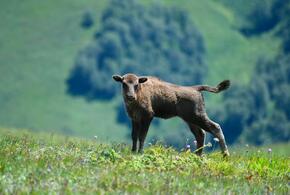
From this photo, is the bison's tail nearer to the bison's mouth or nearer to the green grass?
the bison's mouth

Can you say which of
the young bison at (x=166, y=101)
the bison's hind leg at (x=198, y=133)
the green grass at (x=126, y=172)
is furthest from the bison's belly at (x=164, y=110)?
the green grass at (x=126, y=172)

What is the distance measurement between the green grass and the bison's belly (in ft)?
7.33

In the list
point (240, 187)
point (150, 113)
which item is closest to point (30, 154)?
point (240, 187)

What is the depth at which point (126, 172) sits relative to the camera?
14.1m

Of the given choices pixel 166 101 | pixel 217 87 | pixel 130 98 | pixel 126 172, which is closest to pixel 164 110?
pixel 166 101

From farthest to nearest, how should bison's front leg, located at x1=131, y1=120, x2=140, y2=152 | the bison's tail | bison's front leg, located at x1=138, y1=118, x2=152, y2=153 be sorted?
the bison's tail, bison's front leg, located at x1=138, y1=118, x2=152, y2=153, bison's front leg, located at x1=131, y1=120, x2=140, y2=152

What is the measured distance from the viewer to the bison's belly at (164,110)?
20.0 meters

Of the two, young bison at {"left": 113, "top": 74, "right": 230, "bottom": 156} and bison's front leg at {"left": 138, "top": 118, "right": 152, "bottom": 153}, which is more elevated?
young bison at {"left": 113, "top": 74, "right": 230, "bottom": 156}

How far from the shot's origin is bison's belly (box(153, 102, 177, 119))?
65.6 feet

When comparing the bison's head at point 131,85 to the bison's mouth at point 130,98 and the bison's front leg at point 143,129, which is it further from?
the bison's front leg at point 143,129

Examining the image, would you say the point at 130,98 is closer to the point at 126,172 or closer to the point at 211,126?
the point at 211,126

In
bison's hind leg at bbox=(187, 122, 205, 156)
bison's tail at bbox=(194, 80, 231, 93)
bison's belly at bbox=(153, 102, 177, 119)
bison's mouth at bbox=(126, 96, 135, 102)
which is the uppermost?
bison's tail at bbox=(194, 80, 231, 93)

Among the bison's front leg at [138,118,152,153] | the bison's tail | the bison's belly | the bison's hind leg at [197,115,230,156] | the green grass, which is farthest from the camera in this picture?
the bison's tail

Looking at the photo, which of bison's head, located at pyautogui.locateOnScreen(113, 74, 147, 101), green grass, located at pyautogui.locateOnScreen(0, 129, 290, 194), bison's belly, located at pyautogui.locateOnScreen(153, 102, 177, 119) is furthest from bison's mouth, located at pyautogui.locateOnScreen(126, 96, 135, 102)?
green grass, located at pyautogui.locateOnScreen(0, 129, 290, 194)
